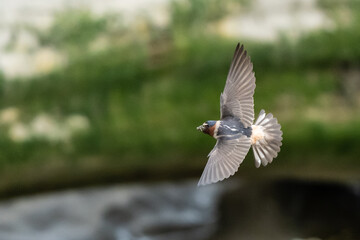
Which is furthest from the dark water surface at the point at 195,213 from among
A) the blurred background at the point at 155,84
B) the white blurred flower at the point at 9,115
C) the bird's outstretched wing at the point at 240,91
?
the bird's outstretched wing at the point at 240,91

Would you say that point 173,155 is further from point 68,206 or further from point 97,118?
point 68,206

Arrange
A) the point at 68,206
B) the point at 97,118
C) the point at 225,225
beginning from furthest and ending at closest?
the point at 68,206
the point at 225,225
the point at 97,118

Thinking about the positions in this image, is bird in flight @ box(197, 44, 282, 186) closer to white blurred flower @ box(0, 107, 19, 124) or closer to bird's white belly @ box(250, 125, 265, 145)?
bird's white belly @ box(250, 125, 265, 145)

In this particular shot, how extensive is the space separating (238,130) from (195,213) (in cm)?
199

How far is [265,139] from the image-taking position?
53 cm

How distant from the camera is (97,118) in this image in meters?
1.55

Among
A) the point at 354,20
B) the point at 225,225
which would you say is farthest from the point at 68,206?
the point at 354,20

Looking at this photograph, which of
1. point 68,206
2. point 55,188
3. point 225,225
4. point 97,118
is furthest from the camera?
point 68,206

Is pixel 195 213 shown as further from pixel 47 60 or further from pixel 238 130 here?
pixel 238 130

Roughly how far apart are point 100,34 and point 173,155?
0.34 metres

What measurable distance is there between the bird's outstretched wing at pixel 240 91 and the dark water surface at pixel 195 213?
4.83 feet

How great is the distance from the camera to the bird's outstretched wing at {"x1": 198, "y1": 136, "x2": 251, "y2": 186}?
0.49 m

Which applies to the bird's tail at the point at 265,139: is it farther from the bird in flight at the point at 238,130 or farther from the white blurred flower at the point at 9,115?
the white blurred flower at the point at 9,115

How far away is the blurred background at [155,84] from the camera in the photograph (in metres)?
1.55
